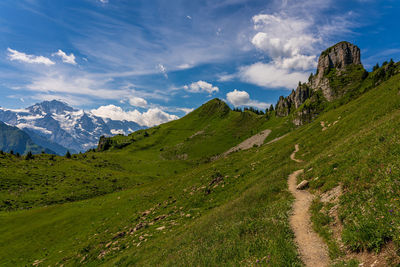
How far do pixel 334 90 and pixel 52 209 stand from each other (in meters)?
186

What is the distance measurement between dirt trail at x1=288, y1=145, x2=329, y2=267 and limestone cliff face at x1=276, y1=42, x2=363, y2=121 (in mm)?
148355

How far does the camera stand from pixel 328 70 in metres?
→ 161

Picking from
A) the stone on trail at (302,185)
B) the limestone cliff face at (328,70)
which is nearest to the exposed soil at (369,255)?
the stone on trail at (302,185)

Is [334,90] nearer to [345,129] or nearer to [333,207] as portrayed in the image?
[345,129]

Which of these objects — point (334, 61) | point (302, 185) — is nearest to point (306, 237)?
point (302, 185)

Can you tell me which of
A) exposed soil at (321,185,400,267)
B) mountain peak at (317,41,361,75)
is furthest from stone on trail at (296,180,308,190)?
mountain peak at (317,41,361,75)

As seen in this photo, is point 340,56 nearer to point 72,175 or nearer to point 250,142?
point 250,142

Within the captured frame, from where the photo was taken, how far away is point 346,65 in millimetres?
150250

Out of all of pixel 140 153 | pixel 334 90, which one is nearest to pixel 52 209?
pixel 140 153

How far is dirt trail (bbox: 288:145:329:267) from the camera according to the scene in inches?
317

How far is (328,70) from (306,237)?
648 feet

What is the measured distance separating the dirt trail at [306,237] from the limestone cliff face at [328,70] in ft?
487

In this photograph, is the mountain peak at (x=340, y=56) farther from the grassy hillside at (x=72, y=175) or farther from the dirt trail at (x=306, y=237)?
the dirt trail at (x=306, y=237)

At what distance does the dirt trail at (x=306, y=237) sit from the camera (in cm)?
805
